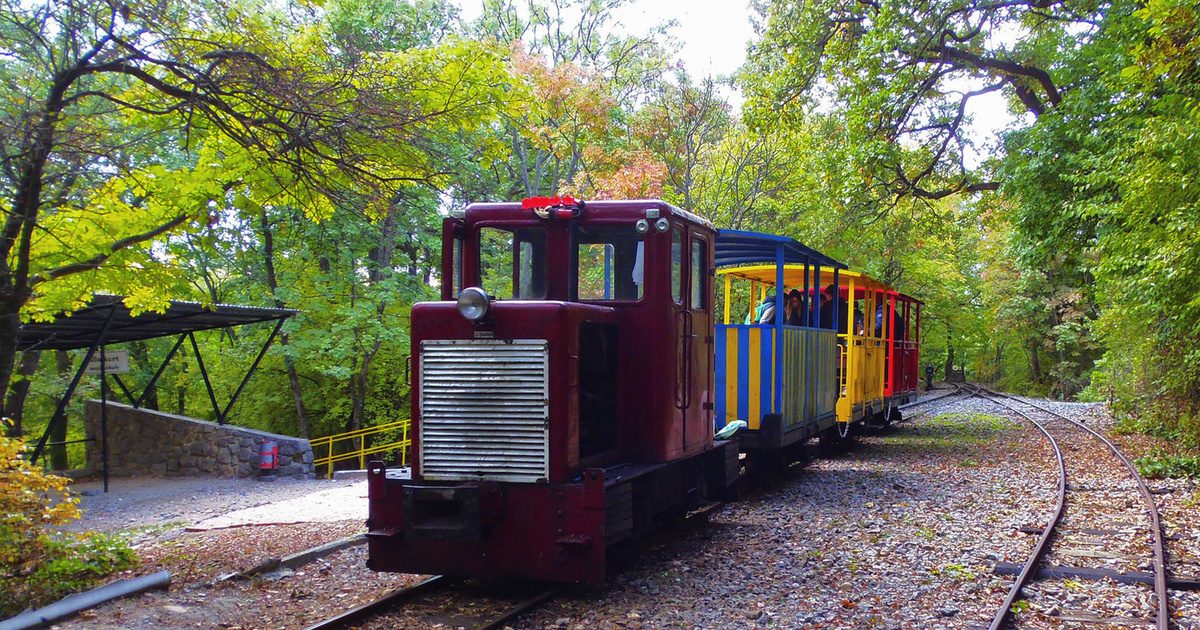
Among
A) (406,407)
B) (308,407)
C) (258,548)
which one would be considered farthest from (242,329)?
(258,548)

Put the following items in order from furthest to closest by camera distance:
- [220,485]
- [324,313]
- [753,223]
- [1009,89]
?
[753,223] → [324,313] → [1009,89] → [220,485]

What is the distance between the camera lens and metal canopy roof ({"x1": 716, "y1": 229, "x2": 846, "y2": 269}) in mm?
10333

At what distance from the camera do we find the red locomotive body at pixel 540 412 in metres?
5.79

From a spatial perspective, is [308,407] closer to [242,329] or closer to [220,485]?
[242,329]

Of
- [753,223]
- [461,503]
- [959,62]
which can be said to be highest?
[959,62]

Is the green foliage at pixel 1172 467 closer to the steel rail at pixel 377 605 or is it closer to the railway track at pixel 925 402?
the railway track at pixel 925 402

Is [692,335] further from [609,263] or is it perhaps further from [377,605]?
[377,605]

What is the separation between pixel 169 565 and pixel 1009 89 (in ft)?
58.9

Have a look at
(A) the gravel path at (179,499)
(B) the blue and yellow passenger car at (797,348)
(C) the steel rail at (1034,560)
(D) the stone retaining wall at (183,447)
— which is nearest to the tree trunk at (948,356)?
(B) the blue and yellow passenger car at (797,348)

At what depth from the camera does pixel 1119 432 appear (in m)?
17.7

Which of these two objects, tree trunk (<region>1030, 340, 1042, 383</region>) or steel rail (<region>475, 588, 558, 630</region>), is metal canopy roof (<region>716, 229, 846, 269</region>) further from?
tree trunk (<region>1030, 340, 1042, 383</region>)

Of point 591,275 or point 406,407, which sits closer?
point 591,275

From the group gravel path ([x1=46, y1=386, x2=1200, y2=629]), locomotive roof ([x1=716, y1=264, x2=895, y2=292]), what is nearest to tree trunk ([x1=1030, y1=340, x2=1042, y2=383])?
locomotive roof ([x1=716, y1=264, x2=895, y2=292])

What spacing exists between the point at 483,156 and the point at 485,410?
477 cm
